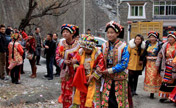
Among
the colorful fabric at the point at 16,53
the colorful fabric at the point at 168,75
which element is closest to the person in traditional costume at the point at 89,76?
the colorful fabric at the point at 168,75

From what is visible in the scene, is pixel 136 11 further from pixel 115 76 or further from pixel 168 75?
pixel 115 76

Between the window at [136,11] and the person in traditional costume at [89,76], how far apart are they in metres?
31.6

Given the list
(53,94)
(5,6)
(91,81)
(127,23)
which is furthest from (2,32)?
(127,23)

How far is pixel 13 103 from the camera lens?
5.63m

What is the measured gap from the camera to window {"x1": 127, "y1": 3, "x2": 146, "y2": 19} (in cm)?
3444

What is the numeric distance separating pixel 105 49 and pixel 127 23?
31387 millimetres

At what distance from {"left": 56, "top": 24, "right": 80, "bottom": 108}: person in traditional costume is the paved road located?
1183 millimetres

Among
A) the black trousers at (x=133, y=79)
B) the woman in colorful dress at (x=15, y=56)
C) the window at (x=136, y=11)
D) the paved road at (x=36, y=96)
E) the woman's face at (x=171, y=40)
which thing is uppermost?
the window at (x=136, y=11)

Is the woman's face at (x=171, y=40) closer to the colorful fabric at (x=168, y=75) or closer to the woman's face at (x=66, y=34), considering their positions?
the colorful fabric at (x=168, y=75)

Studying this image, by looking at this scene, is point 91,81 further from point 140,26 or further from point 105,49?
point 140,26

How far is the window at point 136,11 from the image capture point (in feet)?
113

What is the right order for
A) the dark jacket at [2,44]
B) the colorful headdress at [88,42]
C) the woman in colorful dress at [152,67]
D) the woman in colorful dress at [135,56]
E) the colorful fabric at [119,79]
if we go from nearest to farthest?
the colorful fabric at [119,79] < the colorful headdress at [88,42] < the woman in colorful dress at [152,67] < the woman in colorful dress at [135,56] < the dark jacket at [2,44]

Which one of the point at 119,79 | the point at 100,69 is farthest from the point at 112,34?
the point at 119,79

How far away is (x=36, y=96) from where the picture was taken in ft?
20.2
